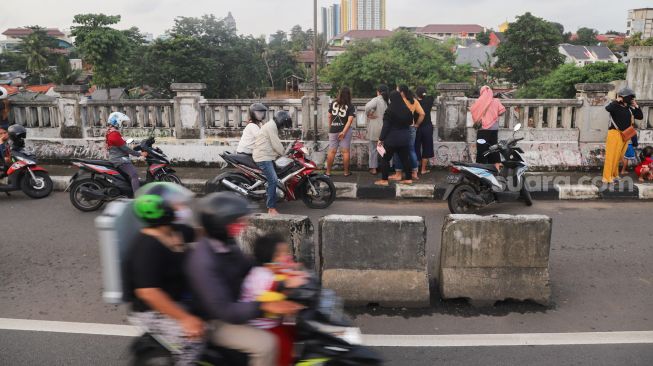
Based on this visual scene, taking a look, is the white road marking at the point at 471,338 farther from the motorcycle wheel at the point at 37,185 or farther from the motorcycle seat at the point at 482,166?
the motorcycle wheel at the point at 37,185

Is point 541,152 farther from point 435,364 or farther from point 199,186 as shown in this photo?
point 435,364

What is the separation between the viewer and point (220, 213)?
127 inches

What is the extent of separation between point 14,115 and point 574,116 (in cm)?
1054

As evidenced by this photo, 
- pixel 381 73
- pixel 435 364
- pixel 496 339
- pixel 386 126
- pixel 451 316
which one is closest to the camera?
pixel 435 364

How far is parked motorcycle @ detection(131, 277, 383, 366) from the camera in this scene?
3.25 metres

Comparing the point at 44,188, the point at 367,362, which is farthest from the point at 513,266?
the point at 44,188

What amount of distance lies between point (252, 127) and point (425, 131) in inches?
130

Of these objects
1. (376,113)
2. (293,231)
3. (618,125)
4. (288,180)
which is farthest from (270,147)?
(618,125)

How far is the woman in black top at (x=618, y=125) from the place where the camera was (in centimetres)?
907

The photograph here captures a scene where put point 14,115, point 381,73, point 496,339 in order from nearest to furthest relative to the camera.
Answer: point 496,339 → point 14,115 → point 381,73

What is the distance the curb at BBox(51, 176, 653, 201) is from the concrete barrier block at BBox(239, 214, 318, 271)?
414 cm

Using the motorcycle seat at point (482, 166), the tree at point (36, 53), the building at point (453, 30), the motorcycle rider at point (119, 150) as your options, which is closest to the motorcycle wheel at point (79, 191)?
the motorcycle rider at point (119, 150)

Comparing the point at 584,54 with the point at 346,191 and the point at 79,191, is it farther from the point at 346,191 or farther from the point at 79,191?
the point at 79,191

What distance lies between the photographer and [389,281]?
5.16 m
